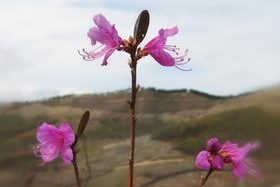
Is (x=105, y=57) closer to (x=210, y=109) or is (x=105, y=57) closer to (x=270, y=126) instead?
(x=270, y=126)

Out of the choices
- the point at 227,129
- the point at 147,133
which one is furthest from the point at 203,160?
the point at 147,133

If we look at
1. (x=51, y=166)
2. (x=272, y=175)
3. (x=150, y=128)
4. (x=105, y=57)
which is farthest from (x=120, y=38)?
(x=150, y=128)

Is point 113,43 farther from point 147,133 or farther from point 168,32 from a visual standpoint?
point 147,133

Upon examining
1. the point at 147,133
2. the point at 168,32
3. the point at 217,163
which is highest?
the point at 168,32

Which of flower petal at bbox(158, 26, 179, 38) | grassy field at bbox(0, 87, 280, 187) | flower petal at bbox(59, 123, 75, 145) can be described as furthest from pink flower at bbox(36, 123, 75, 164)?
grassy field at bbox(0, 87, 280, 187)

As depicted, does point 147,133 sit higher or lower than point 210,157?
lower
